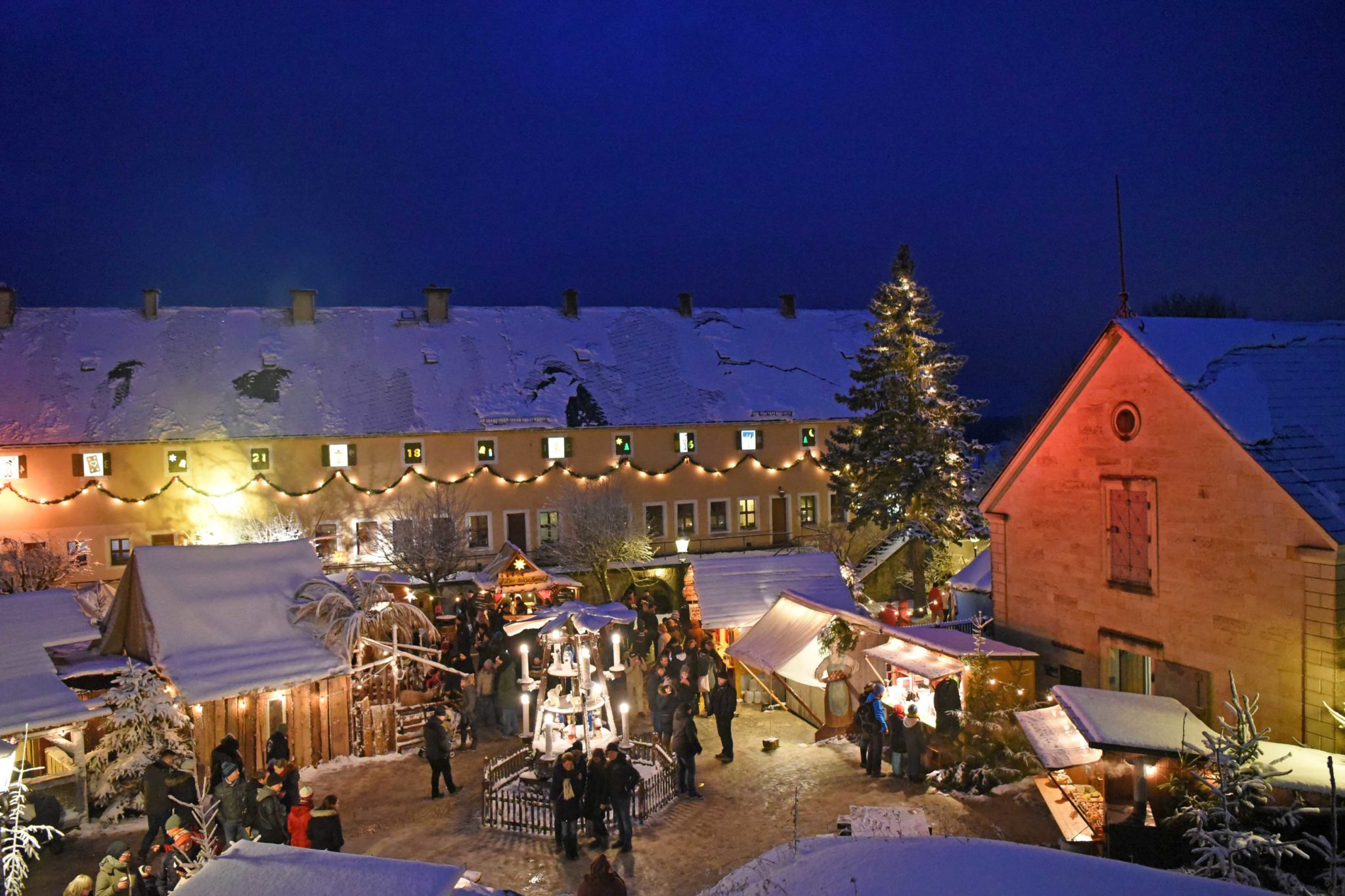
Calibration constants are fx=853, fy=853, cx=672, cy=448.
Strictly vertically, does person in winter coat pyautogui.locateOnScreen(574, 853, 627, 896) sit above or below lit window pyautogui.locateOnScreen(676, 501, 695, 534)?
below

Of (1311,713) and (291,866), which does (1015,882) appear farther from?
(1311,713)

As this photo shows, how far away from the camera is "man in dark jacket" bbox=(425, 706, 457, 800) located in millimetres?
13477

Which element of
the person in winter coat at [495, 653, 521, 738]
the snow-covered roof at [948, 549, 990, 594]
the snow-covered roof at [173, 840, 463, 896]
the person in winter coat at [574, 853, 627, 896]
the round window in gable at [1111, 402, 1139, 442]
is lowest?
the person in winter coat at [495, 653, 521, 738]

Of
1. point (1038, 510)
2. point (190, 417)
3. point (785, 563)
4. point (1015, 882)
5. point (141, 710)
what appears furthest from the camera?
point (190, 417)

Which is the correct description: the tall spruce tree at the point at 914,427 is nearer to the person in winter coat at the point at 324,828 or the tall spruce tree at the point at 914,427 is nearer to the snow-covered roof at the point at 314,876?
the person in winter coat at the point at 324,828

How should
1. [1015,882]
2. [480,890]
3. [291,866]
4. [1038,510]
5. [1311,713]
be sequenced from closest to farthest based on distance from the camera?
[1015,882], [291,866], [480,890], [1311,713], [1038,510]

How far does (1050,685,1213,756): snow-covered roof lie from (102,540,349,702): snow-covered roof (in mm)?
11534

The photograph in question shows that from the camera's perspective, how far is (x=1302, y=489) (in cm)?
1156

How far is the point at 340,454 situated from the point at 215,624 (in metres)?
16.5

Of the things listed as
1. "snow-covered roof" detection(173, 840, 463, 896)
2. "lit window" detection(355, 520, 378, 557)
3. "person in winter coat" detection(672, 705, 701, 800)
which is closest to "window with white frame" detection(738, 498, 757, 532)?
"lit window" detection(355, 520, 378, 557)

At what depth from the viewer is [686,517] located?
3450 cm

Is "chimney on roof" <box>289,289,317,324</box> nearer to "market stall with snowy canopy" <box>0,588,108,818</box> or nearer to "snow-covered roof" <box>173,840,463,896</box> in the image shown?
"market stall with snowy canopy" <box>0,588,108,818</box>

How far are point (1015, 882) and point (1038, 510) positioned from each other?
11969 mm

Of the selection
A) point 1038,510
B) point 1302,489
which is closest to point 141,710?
point 1038,510
